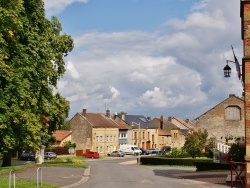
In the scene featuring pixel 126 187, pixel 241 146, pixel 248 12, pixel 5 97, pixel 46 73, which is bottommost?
pixel 126 187

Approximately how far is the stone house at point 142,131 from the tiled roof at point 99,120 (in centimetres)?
900

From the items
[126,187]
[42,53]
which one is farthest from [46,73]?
[126,187]

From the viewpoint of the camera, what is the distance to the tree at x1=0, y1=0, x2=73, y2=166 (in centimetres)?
2433

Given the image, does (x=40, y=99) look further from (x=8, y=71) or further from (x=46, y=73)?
(x=8, y=71)

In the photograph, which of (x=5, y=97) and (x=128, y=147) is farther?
(x=128, y=147)

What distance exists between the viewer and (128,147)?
93000mm

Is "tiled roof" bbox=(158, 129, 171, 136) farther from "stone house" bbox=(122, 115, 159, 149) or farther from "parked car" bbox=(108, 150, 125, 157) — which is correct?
"parked car" bbox=(108, 150, 125, 157)

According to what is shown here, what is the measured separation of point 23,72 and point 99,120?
64.5 metres

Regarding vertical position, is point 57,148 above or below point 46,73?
below

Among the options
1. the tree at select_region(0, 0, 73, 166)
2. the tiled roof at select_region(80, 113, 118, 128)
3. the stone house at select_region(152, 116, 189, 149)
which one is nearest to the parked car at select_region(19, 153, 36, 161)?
the tiled roof at select_region(80, 113, 118, 128)

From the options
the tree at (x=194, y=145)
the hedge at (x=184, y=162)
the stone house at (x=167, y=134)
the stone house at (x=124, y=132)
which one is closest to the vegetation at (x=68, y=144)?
the stone house at (x=124, y=132)

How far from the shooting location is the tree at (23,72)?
24330mm

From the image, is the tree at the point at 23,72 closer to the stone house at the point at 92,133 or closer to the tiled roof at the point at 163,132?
the stone house at the point at 92,133

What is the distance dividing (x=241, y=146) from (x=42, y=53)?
602 inches
